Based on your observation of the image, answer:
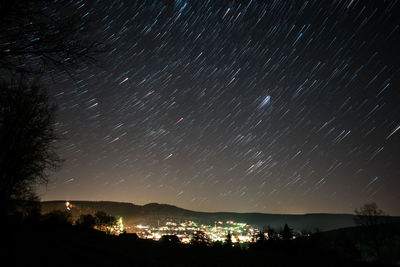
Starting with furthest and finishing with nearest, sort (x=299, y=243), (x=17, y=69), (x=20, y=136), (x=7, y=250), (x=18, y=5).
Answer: (x=299, y=243), (x=20, y=136), (x=7, y=250), (x=17, y=69), (x=18, y=5)

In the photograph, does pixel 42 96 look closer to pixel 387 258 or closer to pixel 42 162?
pixel 42 162

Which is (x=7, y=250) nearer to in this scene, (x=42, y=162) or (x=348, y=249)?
(x=42, y=162)

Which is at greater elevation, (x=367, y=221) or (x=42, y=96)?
(x=42, y=96)

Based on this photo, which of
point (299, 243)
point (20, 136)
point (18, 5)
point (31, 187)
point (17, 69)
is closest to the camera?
point (18, 5)

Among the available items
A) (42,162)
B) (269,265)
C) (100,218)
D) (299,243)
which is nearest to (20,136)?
(42,162)

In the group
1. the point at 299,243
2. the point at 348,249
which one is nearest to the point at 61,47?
the point at 299,243

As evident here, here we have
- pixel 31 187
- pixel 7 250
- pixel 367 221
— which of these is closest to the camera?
pixel 7 250

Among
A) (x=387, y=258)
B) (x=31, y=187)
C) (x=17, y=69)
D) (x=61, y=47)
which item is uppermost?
(x=61, y=47)

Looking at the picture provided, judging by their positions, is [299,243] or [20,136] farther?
[299,243]

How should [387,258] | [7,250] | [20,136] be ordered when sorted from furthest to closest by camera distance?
[387,258] → [20,136] → [7,250]
